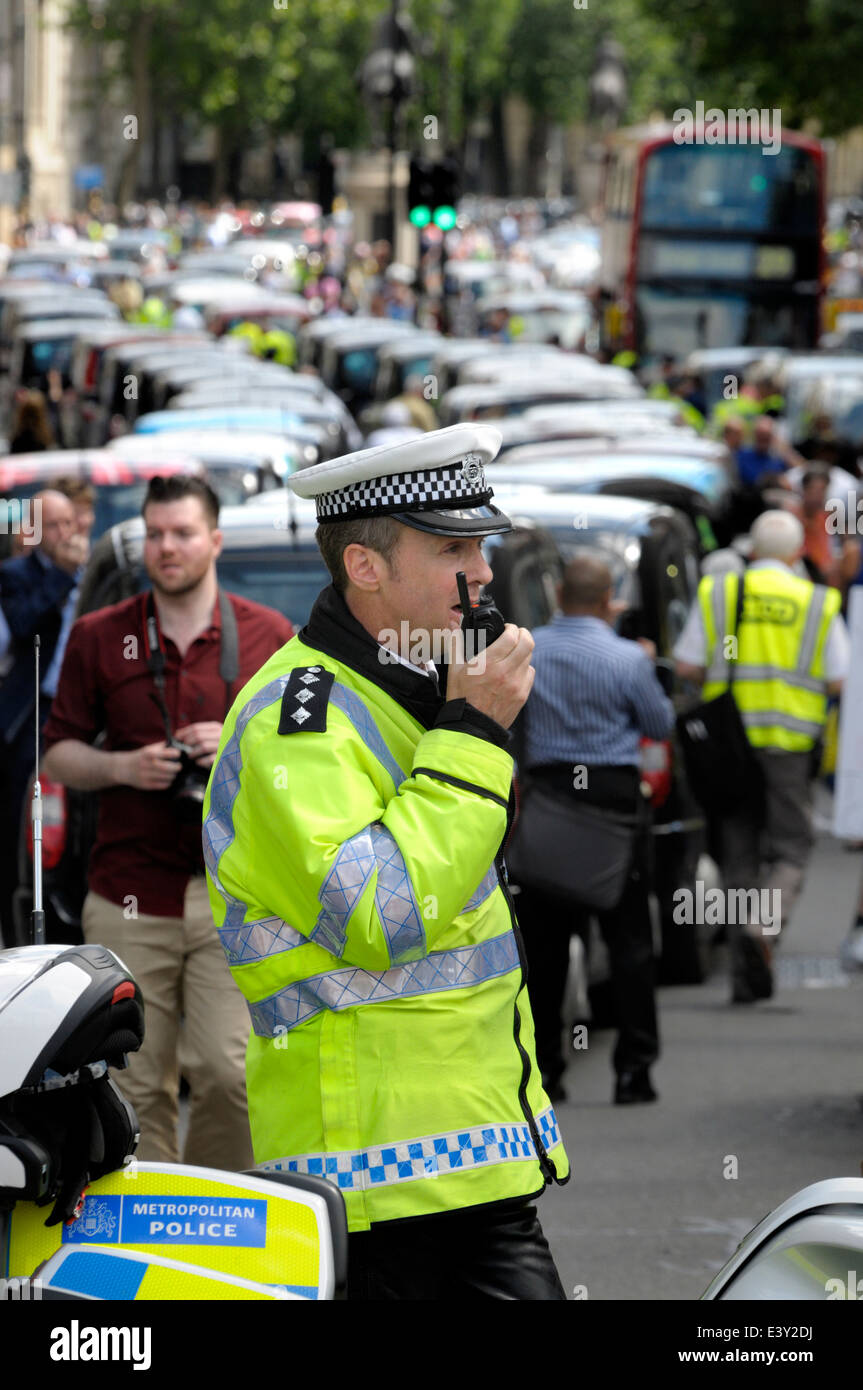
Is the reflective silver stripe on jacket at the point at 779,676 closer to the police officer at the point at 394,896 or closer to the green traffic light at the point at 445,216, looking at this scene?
the police officer at the point at 394,896

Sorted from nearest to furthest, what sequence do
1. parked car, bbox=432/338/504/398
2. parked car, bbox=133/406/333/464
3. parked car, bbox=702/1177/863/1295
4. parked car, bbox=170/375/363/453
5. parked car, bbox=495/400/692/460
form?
parked car, bbox=702/1177/863/1295 < parked car, bbox=133/406/333/464 < parked car, bbox=495/400/692/460 < parked car, bbox=170/375/363/453 < parked car, bbox=432/338/504/398

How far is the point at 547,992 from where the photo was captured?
24.5 feet

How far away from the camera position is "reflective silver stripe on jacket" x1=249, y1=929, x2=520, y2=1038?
9.52 feet

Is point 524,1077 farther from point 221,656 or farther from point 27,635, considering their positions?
point 27,635

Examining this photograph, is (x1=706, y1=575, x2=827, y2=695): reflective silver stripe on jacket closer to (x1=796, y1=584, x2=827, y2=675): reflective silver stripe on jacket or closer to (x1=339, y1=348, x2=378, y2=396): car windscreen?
(x1=796, y1=584, x2=827, y2=675): reflective silver stripe on jacket

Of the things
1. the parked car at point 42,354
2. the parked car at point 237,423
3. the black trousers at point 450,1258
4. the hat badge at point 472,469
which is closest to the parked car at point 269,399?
the parked car at point 237,423

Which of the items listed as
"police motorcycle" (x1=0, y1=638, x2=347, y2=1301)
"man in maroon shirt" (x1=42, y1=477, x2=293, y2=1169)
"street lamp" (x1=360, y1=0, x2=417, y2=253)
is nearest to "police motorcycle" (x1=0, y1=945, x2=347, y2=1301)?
"police motorcycle" (x1=0, y1=638, x2=347, y2=1301)

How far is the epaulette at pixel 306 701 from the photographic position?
2.92m

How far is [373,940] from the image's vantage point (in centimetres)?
281

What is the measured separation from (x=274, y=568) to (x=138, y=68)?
76.5 m

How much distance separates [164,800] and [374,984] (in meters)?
2.58

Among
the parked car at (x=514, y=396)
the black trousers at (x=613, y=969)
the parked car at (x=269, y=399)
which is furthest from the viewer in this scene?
the parked car at (x=514, y=396)

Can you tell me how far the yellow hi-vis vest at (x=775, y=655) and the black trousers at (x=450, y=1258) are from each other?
6159 mm

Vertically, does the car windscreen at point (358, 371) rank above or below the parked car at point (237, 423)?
below
